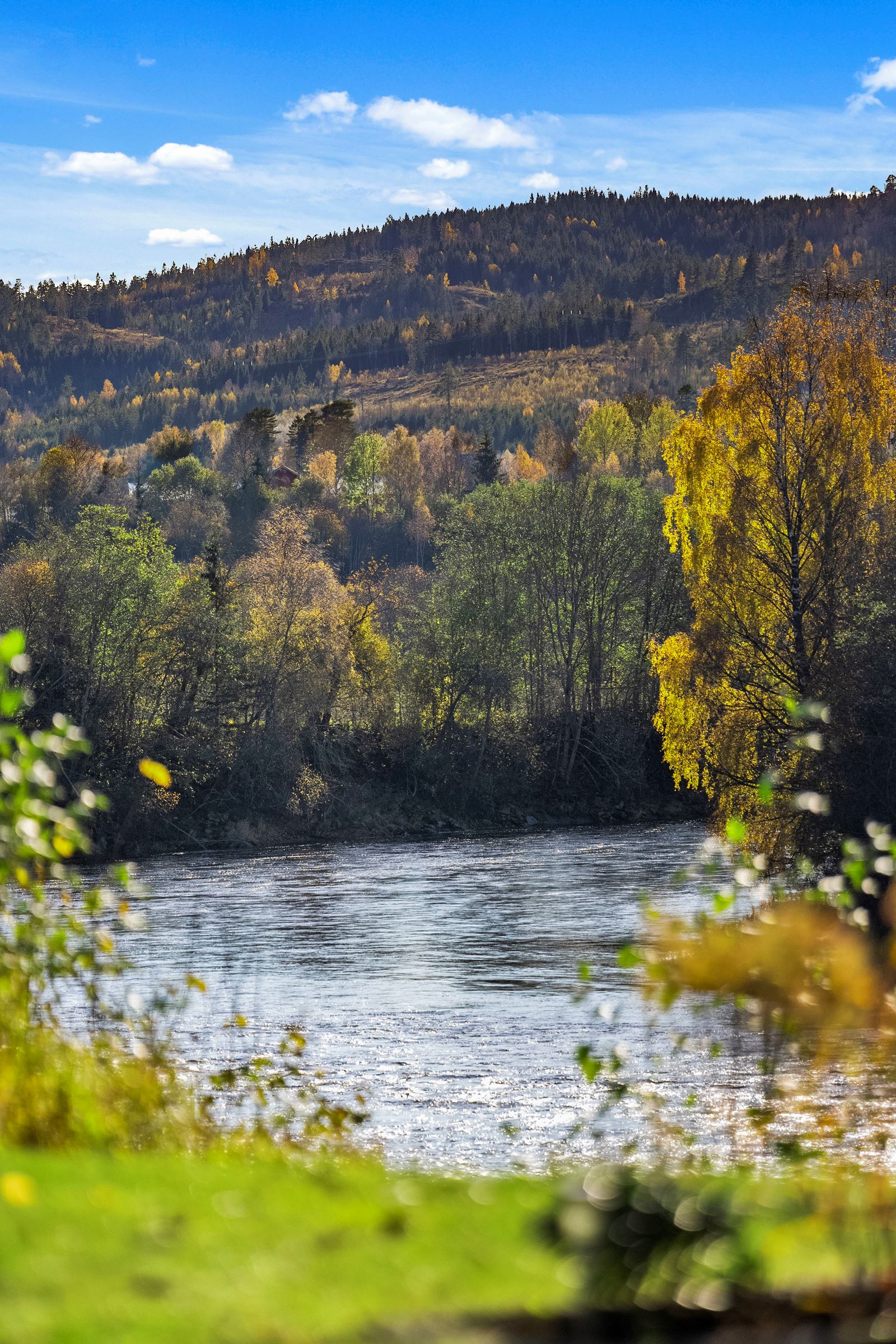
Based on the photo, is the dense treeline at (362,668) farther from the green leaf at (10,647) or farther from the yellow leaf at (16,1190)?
the yellow leaf at (16,1190)

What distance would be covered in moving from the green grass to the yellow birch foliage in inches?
1029

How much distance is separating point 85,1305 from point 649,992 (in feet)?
12.5

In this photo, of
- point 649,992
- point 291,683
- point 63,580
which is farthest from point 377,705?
point 649,992

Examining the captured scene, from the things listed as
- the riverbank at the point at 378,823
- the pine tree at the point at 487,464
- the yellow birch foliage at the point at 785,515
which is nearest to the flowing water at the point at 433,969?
the riverbank at the point at 378,823

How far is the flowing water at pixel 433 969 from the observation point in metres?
17.5

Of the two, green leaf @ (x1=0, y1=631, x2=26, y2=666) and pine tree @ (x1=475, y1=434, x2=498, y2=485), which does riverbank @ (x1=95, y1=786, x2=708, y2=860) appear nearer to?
green leaf @ (x1=0, y1=631, x2=26, y2=666)

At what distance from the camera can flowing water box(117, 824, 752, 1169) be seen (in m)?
17.5

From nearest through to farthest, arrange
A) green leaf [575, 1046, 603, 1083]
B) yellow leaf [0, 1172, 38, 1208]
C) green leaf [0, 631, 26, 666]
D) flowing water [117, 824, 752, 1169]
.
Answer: yellow leaf [0, 1172, 38, 1208], green leaf [0, 631, 26, 666], green leaf [575, 1046, 603, 1083], flowing water [117, 824, 752, 1169]

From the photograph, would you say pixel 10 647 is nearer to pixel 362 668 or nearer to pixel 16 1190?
pixel 16 1190

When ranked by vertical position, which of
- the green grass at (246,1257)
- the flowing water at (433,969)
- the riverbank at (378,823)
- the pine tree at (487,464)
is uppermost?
the pine tree at (487,464)

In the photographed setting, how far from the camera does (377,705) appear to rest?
64438 mm

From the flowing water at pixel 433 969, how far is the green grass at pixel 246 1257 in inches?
203

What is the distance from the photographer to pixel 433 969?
27844 mm

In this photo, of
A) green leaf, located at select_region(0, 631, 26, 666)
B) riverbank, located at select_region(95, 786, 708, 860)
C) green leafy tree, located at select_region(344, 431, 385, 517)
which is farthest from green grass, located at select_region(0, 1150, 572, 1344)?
green leafy tree, located at select_region(344, 431, 385, 517)
